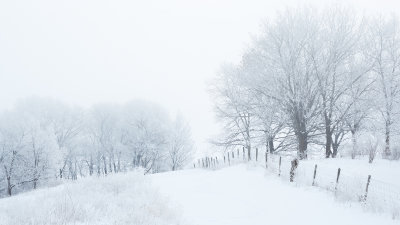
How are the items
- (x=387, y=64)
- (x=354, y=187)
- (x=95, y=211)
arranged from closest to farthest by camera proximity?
(x=95, y=211) < (x=354, y=187) < (x=387, y=64)

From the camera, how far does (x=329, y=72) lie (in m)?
23.1

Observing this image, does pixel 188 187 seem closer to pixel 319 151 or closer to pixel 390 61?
pixel 319 151

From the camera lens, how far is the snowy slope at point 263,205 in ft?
32.3

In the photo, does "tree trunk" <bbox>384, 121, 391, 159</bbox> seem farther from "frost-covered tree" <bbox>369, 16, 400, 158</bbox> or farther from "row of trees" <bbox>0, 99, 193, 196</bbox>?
"row of trees" <bbox>0, 99, 193, 196</bbox>

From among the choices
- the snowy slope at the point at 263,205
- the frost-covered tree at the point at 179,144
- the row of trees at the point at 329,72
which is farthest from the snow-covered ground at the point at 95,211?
the frost-covered tree at the point at 179,144

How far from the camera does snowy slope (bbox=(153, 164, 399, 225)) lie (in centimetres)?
984

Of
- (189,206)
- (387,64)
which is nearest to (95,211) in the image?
(189,206)

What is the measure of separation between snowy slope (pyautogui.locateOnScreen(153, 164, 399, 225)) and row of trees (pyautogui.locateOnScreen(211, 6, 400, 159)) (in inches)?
346

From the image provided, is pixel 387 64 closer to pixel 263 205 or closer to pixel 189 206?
pixel 263 205

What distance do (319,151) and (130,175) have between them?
1691 centimetres

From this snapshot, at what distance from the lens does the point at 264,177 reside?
16578mm

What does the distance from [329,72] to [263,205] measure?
14.1m

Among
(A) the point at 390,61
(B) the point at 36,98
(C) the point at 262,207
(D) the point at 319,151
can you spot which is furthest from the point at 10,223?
(B) the point at 36,98

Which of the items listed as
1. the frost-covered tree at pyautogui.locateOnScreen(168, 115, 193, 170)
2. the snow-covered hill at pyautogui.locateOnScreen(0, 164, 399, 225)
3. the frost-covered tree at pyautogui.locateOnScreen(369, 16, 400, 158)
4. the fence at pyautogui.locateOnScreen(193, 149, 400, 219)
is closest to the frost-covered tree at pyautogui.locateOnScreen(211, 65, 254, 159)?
the frost-covered tree at pyautogui.locateOnScreen(369, 16, 400, 158)
